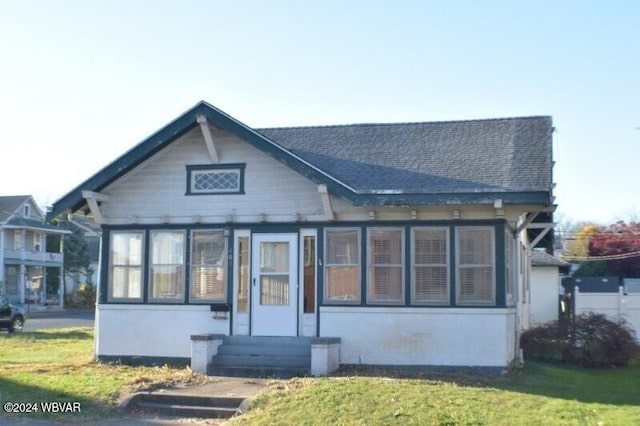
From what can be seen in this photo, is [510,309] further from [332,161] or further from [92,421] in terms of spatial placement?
[92,421]

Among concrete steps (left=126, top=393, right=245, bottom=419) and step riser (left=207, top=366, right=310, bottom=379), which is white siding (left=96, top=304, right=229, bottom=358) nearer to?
step riser (left=207, top=366, right=310, bottom=379)

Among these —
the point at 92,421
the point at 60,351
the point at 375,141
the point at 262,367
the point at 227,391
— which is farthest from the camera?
the point at 60,351

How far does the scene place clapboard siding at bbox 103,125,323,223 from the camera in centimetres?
1538

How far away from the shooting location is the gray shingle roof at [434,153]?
14547 millimetres

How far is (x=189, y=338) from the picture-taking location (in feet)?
51.2

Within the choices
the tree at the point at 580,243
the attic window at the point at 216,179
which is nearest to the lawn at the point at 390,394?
the attic window at the point at 216,179

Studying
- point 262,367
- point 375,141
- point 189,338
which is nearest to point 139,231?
point 189,338

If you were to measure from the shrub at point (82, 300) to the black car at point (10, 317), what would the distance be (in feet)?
83.4

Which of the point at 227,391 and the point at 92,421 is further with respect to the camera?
the point at 227,391

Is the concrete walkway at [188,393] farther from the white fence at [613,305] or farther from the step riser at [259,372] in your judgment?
the white fence at [613,305]

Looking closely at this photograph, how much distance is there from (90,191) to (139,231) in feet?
4.26

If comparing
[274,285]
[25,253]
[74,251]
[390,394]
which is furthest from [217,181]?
[74,251]

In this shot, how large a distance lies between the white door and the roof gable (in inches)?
68.9

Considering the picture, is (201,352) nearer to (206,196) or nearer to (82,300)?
(206,196)
